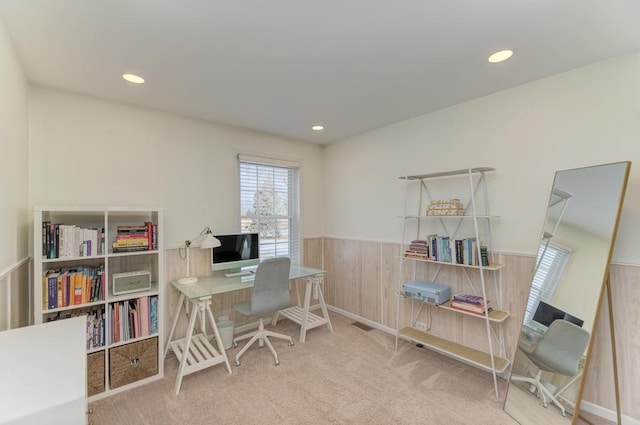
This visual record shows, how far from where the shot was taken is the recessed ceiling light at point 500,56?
72.4 inches

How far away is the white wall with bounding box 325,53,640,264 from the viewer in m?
1.87

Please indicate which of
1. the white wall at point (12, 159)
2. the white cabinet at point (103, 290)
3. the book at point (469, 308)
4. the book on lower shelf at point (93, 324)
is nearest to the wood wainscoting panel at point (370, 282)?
the book at point (469, 308)

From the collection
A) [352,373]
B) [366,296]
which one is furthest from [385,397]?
[366,296]

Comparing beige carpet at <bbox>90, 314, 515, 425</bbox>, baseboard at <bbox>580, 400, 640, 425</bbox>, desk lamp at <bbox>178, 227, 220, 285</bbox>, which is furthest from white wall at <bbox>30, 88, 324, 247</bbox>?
baseboard at <bbox>580, 400, 640, 425</bbox>

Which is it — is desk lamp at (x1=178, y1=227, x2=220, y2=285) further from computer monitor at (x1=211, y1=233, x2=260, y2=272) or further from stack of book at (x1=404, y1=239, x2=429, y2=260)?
stack of book at (x1=404, y1=239, x2=429, y2=260)

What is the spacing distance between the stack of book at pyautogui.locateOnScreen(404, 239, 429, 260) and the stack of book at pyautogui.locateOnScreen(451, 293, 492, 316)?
0.44 m

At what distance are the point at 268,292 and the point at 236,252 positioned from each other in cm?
69

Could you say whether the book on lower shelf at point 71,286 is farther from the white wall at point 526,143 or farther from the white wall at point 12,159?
the white wall at point 526,143

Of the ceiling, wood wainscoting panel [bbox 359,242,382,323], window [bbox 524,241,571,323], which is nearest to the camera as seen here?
the ceiling

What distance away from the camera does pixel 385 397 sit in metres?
2.14

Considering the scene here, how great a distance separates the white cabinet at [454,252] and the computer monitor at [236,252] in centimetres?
169

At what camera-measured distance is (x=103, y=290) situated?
2205 mm

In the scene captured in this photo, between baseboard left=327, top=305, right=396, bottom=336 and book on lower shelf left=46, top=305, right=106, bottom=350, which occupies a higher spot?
book on lower shelf left=46, top=305, right=106, bottom=350

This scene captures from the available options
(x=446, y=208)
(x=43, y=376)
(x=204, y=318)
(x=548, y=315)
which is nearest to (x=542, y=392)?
(x=548, y=315)
